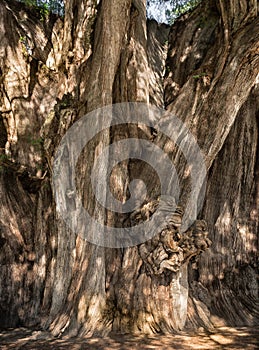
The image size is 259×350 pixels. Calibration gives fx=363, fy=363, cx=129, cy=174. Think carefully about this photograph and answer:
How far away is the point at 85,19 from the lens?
4.32m

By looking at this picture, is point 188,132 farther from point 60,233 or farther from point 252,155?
point 60,233

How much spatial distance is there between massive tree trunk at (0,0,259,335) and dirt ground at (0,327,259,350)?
0.15 m

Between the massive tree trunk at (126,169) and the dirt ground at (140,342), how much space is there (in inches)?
6.0

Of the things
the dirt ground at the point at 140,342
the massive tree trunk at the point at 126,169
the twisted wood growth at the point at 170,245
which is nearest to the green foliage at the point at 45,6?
the massive tree trunk at the point at 126,169

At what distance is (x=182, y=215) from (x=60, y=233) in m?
1.26

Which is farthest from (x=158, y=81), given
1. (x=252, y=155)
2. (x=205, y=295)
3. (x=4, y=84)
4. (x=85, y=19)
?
(x=205, y=295)

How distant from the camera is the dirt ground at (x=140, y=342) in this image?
3.06 metres

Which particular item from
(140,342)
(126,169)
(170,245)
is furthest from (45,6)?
(140,342)

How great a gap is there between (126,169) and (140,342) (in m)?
1.76

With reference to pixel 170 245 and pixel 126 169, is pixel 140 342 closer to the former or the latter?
pixel 170 245

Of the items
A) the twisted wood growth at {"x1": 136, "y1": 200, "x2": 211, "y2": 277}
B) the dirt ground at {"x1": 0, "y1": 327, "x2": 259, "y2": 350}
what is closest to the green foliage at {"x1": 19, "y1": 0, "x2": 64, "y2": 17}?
the twisted wood growth at {"x1": 136, "y1": 200, "x2": 211, "y2": 277}

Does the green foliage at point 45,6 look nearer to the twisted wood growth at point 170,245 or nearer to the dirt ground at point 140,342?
the twisted wood growth at point 170,245

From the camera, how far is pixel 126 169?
4.04 meters

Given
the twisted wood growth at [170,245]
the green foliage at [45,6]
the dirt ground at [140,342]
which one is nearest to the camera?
→ the dirt ground at [140,342]
